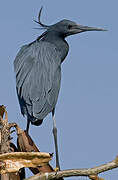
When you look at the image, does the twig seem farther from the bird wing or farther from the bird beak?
the bird beak

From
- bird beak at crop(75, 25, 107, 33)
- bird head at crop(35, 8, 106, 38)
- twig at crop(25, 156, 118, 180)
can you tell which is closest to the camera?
A: twig at crop(25, 156, 118, 180)

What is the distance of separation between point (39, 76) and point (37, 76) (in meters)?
0.02

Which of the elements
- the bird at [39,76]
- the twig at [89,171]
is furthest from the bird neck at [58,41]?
the twig at [89,171]

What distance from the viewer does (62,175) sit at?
3.13 m

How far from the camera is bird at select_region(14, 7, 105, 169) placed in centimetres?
505

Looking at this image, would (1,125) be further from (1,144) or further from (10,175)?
(10,175)

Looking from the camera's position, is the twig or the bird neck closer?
the twig

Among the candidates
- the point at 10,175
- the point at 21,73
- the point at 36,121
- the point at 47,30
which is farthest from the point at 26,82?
the point at 10,175

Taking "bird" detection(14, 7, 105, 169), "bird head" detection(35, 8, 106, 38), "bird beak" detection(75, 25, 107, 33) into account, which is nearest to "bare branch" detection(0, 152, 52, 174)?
"bird" detection(14, 7, 105, 169)

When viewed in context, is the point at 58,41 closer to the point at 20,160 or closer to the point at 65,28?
the point at 65,28

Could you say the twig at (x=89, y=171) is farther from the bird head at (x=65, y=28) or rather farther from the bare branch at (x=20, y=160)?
the bird head at (x=65, y=28)

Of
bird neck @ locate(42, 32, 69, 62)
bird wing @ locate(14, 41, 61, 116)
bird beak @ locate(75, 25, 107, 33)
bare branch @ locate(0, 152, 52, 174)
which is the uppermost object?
bird beak @ locate(75, 25, 107, 33)

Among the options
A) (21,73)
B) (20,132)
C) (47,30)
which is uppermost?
(47,30)

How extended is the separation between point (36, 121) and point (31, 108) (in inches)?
6.5
